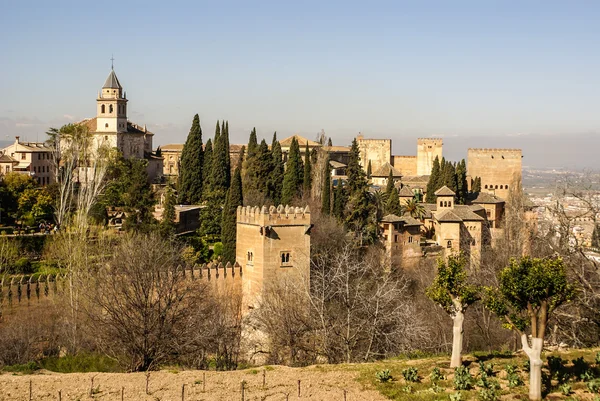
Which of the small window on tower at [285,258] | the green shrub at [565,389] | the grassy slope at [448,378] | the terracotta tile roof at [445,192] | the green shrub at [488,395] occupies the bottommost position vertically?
the grassy slope at [448,378]

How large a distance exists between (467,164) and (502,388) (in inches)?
2023

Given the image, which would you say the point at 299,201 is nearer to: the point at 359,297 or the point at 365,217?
the point at 365,217

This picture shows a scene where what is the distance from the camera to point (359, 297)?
24422 millimetres

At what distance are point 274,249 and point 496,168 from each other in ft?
132

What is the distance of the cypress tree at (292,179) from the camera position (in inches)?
1744

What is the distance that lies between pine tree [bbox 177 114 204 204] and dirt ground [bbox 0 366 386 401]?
3054 cm

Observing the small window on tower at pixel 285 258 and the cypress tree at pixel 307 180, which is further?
the cypress tree at pixel 307 180

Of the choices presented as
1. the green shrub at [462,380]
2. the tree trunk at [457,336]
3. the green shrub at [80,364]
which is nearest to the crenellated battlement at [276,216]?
the green shrub at [80,364]

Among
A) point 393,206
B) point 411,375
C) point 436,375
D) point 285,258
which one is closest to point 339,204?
point 393,206

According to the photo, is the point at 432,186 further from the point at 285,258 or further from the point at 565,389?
the point at 565,389

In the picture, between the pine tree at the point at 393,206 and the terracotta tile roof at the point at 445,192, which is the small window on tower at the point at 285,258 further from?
the terracotta tile roof at the point at 445,192

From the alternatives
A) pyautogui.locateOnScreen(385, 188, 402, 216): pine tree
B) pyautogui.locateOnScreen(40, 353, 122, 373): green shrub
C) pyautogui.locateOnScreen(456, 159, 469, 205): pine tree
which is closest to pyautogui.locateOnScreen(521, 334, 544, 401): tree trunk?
pyautogui.locateOnScreen(40, 353, 122, 373): green shrub

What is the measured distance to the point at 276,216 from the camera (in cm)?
2808

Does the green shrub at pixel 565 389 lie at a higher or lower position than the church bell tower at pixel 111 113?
lower
